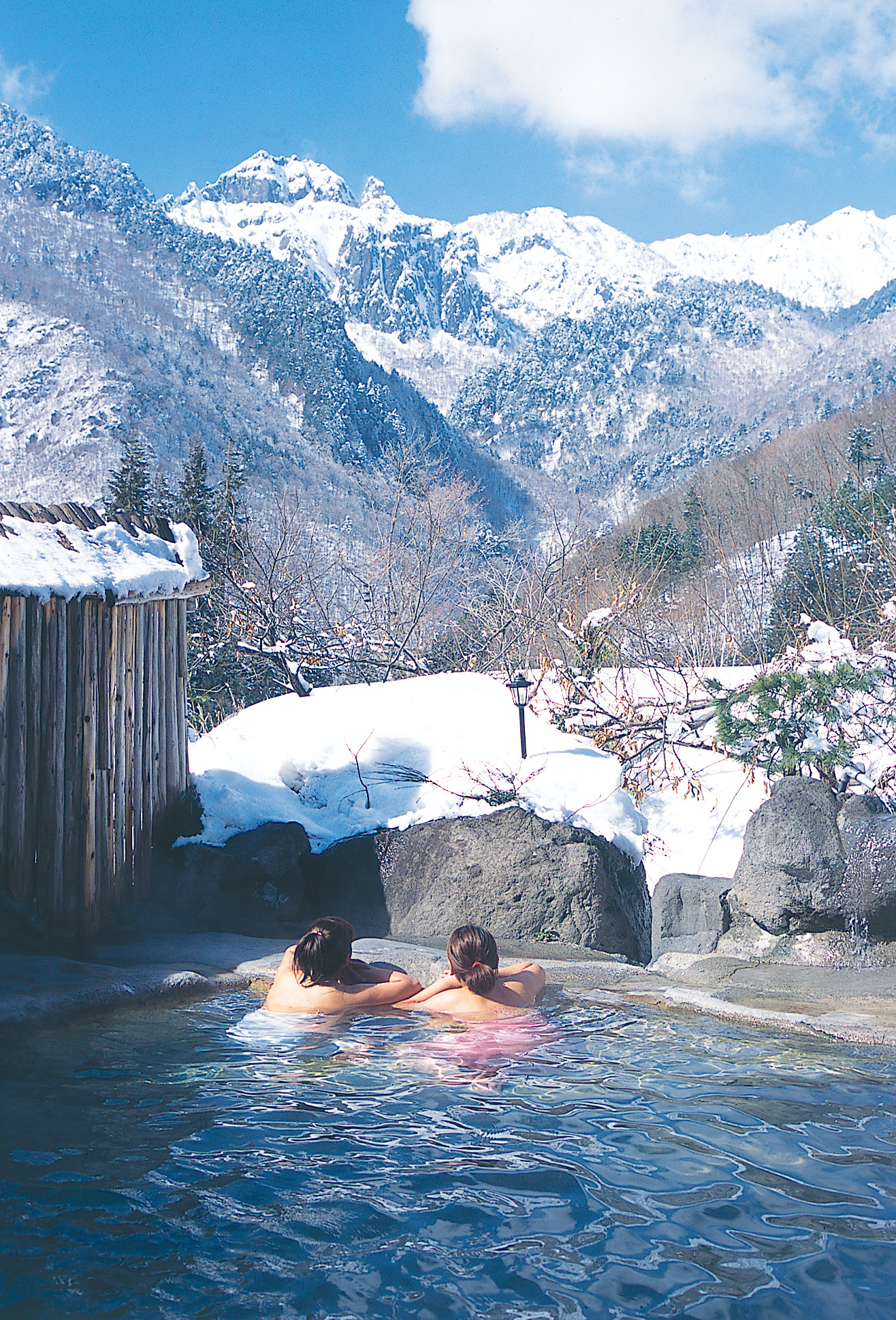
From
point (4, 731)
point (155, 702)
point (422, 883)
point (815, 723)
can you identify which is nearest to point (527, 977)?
point (422, 883)

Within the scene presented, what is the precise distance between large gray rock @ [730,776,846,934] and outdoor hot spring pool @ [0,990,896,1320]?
223 centimetres

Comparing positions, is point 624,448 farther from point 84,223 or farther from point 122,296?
point 84,223

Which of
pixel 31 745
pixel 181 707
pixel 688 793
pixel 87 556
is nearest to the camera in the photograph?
pixel 31 745

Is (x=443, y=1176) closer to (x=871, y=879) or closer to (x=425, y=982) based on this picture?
(x=425, y=982)

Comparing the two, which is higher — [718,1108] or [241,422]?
[241,422]

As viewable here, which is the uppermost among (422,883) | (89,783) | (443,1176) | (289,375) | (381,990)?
(289,375)

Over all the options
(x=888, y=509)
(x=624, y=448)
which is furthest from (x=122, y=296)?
(x=888, y=509)

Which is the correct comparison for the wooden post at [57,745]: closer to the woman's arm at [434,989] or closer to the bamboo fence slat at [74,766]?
the bamboo fence slat at [74,766]

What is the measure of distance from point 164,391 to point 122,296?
33480 mm

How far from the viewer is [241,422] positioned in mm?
95375

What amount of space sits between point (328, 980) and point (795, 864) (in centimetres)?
355

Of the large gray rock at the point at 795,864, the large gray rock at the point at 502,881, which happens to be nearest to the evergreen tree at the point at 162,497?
the large gray rock at the point at 502,881

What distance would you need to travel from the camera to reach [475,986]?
514 cm

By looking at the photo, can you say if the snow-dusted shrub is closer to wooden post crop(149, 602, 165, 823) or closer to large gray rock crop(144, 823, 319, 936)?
large gray rock crop(144, 823, 319, 936)
